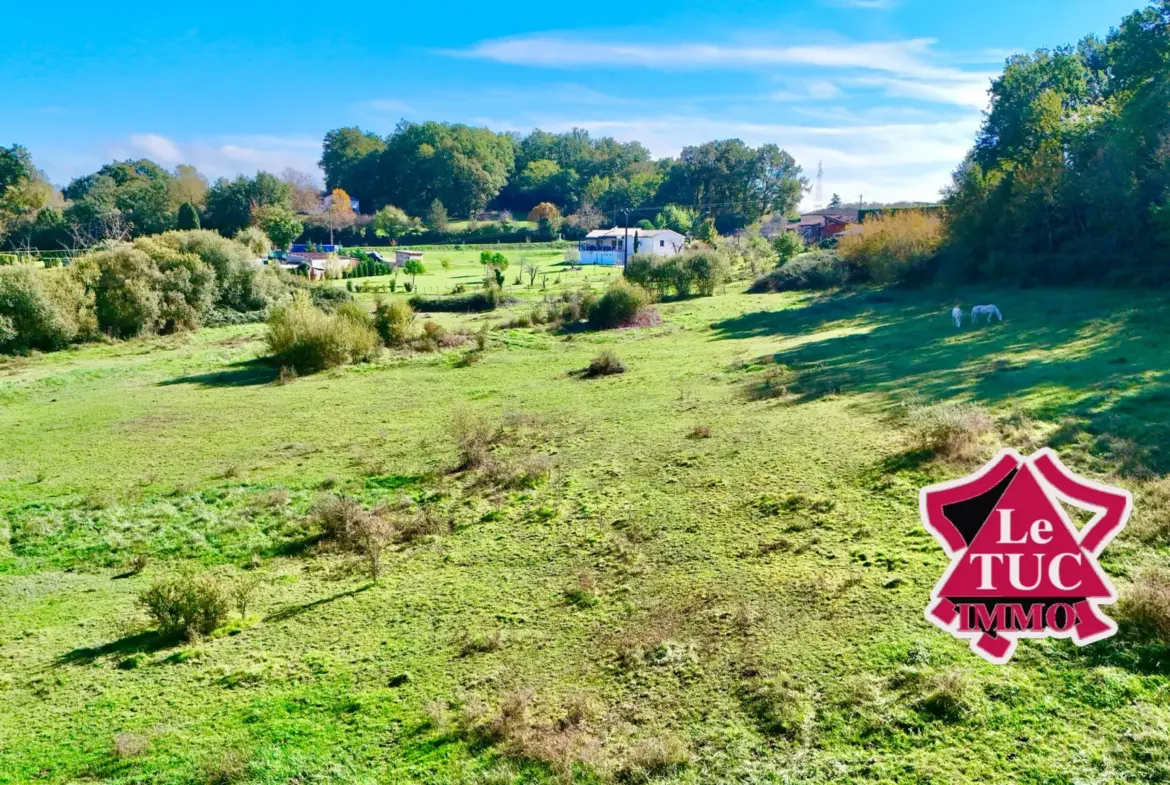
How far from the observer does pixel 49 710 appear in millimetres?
6535

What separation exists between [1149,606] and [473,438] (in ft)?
32.6

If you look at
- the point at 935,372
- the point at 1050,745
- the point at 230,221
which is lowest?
the point at 1050,745

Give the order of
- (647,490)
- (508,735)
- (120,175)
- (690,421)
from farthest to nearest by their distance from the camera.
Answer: (120,175)
(690,421)
(647,490)
(508,735)

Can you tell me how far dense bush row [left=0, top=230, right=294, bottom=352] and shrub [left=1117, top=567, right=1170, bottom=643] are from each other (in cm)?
3101

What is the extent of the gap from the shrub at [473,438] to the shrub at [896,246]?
2544 cm

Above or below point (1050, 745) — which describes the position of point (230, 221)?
above

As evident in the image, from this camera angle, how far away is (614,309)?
2884 centimetres

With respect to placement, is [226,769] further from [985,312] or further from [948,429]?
[985,312]

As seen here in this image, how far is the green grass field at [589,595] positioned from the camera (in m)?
5.41

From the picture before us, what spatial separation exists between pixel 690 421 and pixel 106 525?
30.8 ft

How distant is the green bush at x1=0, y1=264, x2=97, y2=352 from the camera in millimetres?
25812

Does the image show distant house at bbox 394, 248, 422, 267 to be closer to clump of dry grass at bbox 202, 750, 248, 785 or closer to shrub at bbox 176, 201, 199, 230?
shrub at bbox 176, 201, 199, 230

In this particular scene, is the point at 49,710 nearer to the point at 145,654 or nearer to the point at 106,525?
the point at 145,654

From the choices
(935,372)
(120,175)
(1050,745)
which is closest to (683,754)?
(1050,745)
